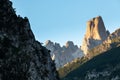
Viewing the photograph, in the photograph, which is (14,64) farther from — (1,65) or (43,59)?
(43,59)

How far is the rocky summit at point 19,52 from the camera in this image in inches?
2401

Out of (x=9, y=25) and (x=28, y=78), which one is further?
(x=9, y=25)

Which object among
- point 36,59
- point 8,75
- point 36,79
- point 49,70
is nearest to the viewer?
point 8,75

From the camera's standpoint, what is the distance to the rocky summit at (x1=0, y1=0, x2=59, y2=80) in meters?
61.0

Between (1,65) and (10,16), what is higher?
(10,16)

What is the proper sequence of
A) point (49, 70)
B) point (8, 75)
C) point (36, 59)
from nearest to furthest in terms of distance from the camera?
point (8, 75), point (36, 59), point (49, 70)

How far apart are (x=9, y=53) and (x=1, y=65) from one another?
4043 mm

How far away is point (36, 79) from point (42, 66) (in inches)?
283

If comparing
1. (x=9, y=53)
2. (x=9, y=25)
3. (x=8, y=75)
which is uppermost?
(x=9, y=25)

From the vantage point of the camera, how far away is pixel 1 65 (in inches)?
2324

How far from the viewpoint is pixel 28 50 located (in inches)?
2699

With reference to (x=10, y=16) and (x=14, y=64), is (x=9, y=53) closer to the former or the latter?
(x=14, y=64)

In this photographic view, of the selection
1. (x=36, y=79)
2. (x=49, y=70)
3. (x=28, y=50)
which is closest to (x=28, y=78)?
(x=36, y=79)

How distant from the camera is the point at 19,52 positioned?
64.9m
